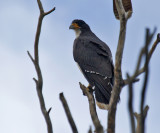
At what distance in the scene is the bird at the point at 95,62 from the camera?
6.29 meters

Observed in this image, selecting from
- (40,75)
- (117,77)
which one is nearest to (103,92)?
(117,77)

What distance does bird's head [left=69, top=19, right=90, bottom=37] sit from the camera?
8682 millimetres

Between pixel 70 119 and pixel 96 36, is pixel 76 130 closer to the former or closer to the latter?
pixel 70 119

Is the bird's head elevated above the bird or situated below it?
above

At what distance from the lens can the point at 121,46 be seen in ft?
14.8

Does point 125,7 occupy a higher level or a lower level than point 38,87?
higher

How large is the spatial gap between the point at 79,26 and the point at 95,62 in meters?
1.79

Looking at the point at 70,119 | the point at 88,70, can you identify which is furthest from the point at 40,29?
the point at 88,70

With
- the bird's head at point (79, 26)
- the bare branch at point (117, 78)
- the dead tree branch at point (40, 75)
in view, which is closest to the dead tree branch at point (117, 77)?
the bare branch at point (117, 78)

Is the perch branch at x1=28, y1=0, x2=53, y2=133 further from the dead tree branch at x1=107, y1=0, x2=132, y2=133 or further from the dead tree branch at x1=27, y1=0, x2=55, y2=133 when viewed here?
the dead tree branch at x1=107, y1=0, x2=132, y2=133

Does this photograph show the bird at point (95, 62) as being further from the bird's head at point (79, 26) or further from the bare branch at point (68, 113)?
the bare branch at point (68, 113)

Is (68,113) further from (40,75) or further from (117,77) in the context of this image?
(117,77)

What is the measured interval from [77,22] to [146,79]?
7181 mm

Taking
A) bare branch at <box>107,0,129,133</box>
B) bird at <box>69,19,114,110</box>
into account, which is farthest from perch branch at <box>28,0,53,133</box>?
bird at <box>69,19,114,110</box>
